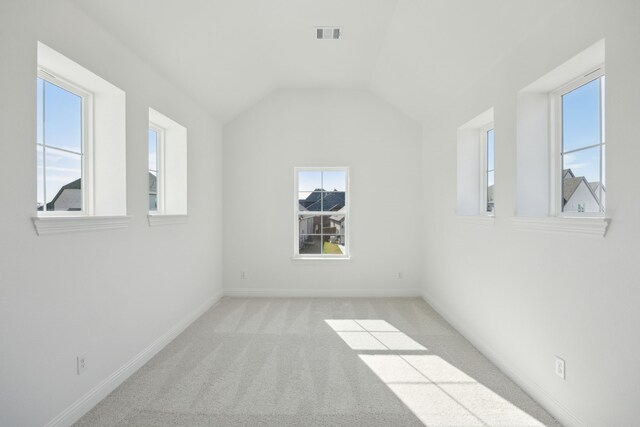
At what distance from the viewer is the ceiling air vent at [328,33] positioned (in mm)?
3486

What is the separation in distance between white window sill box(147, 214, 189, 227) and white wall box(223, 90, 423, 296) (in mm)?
1443

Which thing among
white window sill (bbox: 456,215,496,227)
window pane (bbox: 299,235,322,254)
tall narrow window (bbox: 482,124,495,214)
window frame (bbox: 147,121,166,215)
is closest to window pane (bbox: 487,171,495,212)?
tall narrow window (bbox: 482,124,495,214)

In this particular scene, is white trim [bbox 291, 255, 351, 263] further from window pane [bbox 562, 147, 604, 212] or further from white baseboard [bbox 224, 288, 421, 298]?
window pane [bbox 562, 147, 604, 212]

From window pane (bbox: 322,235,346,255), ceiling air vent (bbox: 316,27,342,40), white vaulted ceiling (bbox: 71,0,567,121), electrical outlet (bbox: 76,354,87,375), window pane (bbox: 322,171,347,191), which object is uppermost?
ceiling air vent (bbox: 316,27,342,40)

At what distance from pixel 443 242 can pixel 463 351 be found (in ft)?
4.83

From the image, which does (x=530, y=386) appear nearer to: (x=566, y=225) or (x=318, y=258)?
(x=566, y=225)

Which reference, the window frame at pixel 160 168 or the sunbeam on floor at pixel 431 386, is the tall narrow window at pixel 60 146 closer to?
the window frame at pixel 160 168

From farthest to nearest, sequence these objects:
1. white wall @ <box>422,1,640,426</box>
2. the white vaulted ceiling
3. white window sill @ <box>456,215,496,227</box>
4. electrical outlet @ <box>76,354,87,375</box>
A: white window sill @ <box>456,215,496,227</box>, the white vaulted ceiling, electrical outlet @ <box>76,354,87,375</box>, white wall @ <box>422,1,640,426</box>

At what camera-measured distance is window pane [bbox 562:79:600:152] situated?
83.8 inches

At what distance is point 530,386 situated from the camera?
7.84ft

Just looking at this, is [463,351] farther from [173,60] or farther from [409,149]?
[173,60]

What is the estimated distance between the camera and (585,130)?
220cm

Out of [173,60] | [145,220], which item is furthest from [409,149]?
[145,220]

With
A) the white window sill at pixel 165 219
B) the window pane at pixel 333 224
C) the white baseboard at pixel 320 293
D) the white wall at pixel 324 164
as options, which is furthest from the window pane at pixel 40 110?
the window pane at pixel 333 224
